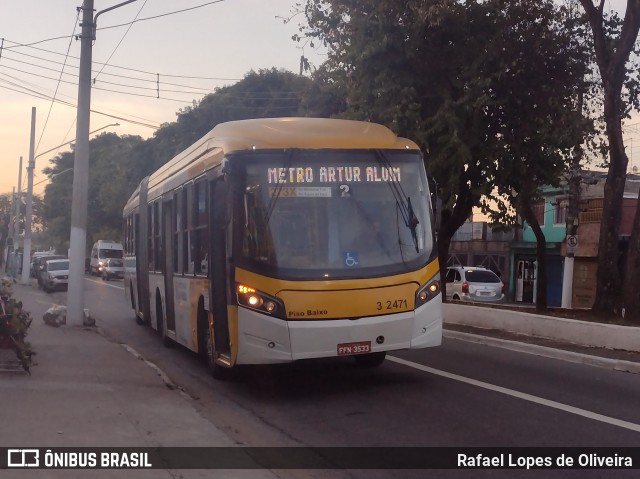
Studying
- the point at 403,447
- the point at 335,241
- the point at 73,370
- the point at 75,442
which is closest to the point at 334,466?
the point at 403,447

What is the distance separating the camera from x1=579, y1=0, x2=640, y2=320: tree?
59.7 ft

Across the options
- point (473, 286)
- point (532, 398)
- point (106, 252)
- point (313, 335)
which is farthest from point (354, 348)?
point (106, 252)

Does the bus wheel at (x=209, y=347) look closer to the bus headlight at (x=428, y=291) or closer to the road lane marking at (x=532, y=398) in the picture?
the road lane marking at (x=532, y=398)

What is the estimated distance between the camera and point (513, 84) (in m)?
21.8

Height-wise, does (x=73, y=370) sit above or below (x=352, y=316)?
below

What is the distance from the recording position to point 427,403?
1009 cm

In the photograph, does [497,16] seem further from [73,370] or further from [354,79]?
[73,370]

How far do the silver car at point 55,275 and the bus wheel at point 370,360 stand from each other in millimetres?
29461

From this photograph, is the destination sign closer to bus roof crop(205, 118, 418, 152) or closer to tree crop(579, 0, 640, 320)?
bus roof crop(205, 118, 418, 152)

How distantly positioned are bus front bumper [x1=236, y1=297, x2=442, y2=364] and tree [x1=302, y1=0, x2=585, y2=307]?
10838 mm

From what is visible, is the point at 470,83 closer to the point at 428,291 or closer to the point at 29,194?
the point at 428,291

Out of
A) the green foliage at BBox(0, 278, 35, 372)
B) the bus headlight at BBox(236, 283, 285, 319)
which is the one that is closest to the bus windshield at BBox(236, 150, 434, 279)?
the bus headlight at BBox(236, 283, 285, 319)

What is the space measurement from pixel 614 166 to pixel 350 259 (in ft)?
33.9

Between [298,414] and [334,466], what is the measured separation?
2327mm
